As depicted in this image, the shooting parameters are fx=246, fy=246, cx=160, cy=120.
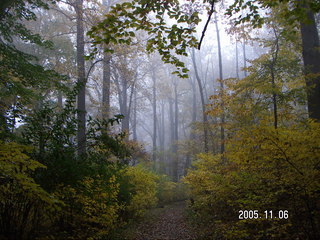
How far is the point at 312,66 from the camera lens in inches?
262

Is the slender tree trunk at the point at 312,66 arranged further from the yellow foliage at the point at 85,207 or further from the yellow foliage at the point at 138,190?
the yellow foliage at the point at 138,190

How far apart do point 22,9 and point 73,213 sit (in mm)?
5956

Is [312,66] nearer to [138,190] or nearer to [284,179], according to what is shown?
[284,179]

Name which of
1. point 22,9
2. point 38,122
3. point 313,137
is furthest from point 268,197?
point 22,9

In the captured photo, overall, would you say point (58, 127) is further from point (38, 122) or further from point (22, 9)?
point (22, 9)

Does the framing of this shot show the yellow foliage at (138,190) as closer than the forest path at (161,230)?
No

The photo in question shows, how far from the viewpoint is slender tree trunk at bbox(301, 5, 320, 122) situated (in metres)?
6.41

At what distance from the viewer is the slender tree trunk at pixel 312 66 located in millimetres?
6414

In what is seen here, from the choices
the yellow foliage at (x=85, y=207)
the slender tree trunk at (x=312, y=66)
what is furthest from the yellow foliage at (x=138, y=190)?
the slender tree trunk at (x=312, y=66)

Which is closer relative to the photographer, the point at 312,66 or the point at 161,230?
the point at 312,66

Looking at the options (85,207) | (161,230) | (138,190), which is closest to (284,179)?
(85,207)

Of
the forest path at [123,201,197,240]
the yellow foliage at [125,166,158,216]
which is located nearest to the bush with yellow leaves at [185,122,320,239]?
the forest path at [123,201,197,240]

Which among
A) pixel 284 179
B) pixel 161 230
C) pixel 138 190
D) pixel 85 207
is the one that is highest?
pixel 284 179

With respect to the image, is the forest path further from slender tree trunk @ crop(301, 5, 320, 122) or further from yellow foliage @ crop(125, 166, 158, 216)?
slender tree trunk @ crop(301, 5, 320, 122)
